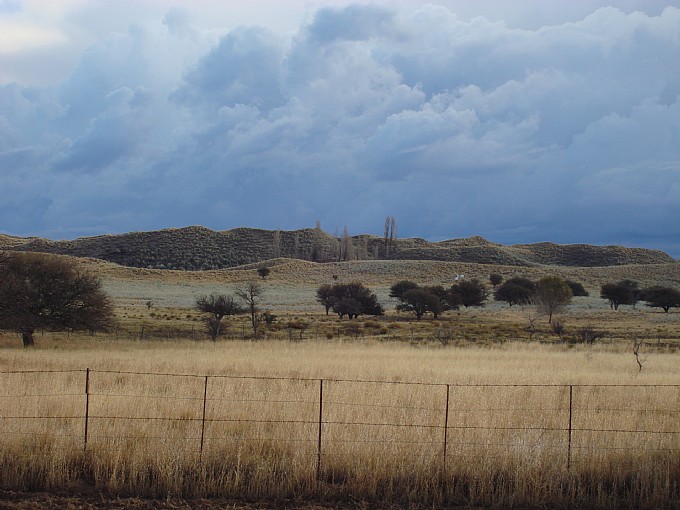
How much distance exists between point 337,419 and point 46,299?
27.9 meters

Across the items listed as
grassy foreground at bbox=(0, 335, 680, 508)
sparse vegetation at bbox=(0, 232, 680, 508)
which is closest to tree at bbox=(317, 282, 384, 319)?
sparse vegetation at bbox=(0, 232, 680, 508)

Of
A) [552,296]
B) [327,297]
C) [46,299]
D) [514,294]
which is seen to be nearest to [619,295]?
[514,294]

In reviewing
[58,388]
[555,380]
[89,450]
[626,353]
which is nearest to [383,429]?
[89,450]

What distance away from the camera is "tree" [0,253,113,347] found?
3556 cm

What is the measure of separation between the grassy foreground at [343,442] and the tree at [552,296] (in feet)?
141

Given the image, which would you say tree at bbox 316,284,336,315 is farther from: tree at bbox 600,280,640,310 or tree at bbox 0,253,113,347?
tree at bbox 600,280,640,310

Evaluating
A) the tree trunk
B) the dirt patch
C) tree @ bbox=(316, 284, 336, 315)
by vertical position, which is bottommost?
the tree trunk

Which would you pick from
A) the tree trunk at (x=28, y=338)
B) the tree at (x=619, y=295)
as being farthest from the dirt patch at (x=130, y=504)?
the tree at (x=619, y=295)

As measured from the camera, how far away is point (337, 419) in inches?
560

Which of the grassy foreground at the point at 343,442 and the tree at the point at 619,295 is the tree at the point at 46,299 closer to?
the grassy foreground at the point at 343,442

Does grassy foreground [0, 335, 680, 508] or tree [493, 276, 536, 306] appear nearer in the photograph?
grassy foreground [0, 335, 680, 508]

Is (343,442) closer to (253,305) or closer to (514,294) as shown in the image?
(253,305)

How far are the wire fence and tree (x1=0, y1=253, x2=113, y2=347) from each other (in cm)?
1639

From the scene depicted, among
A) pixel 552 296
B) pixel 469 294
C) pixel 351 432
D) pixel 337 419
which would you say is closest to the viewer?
pixel 351 432
